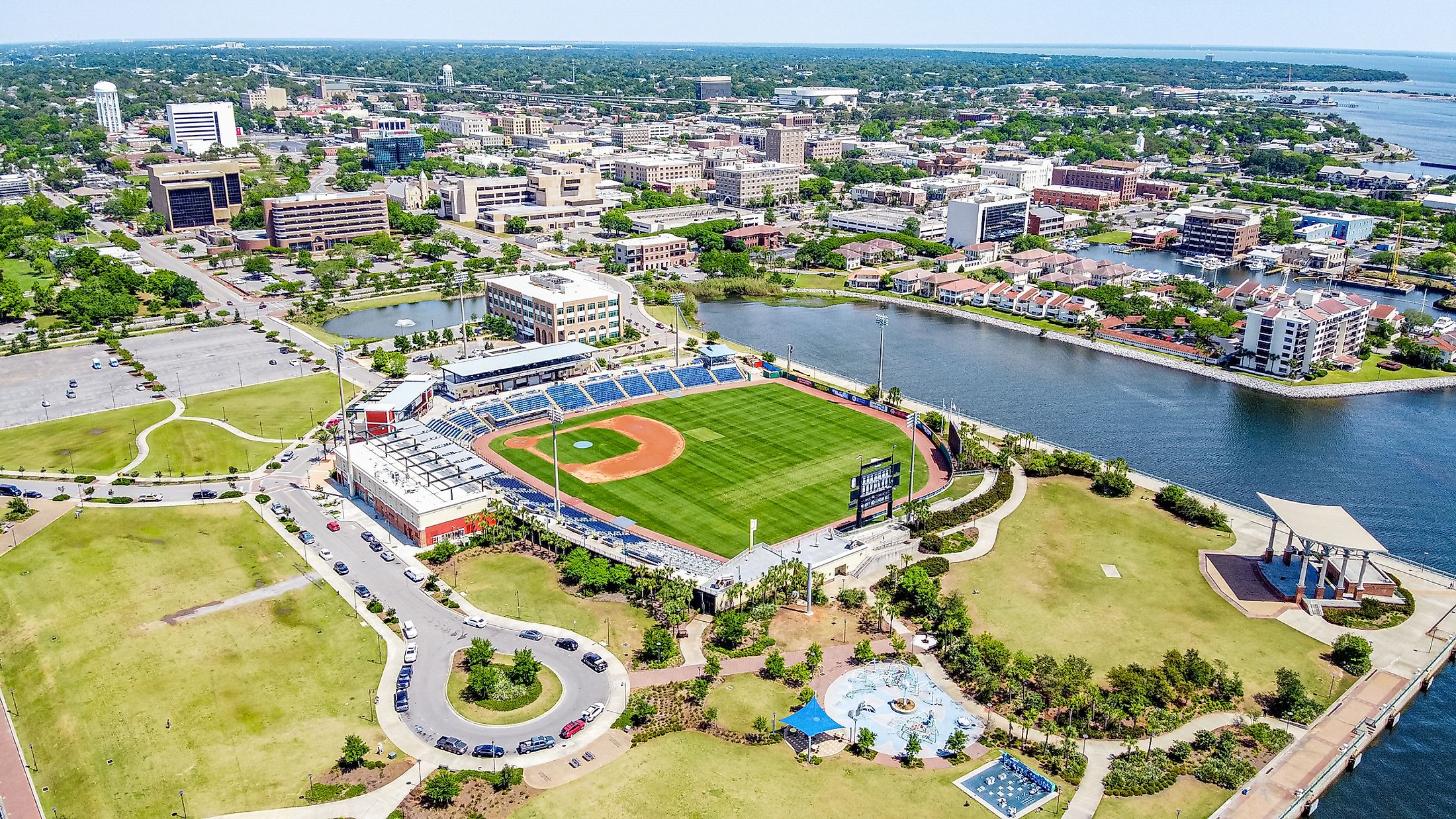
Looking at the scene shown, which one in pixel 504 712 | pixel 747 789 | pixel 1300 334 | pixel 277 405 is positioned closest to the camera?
pixel 747 789

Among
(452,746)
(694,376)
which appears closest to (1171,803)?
(452,746)

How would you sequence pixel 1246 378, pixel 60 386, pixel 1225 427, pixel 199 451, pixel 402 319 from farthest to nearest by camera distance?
1. pixel 402 319
2. pixel 1246 378
3. pixel 60 386
4. pixel 1225 427
5. pixel 199 451

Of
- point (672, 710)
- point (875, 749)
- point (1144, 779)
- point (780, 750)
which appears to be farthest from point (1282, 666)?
point (672, 710)

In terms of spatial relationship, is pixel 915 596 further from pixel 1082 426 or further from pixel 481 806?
pixel 1082 426

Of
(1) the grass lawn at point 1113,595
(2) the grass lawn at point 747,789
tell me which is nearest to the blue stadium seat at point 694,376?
(1) the grass lawn at point 1113,595

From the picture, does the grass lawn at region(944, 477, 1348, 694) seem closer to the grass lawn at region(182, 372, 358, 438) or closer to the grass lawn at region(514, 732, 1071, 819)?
the grass lawn at region(514, 732, 1071, 819)

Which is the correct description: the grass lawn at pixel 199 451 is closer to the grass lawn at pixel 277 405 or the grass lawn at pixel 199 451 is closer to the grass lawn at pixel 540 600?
the grass lawn at pixel 277 405

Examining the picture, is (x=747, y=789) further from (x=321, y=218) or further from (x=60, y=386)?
(x=321, y=218)
